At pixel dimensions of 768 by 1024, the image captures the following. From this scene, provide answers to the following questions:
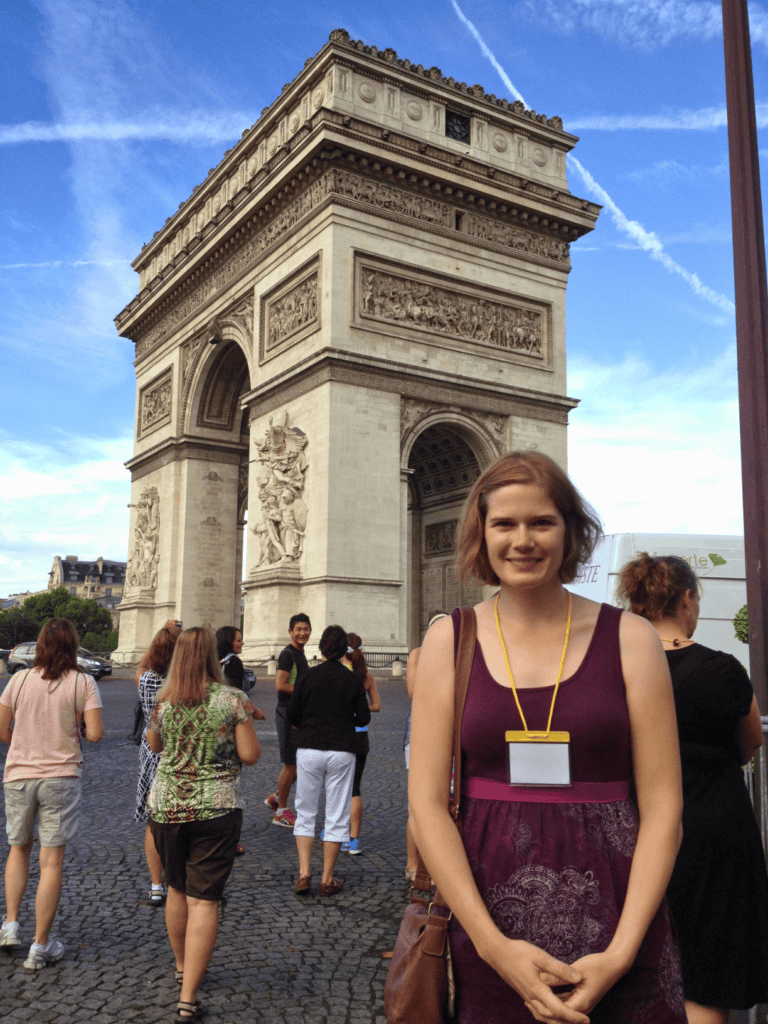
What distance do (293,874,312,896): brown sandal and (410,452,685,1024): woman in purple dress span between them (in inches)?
144

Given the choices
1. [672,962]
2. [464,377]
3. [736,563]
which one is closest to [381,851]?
[672,962]

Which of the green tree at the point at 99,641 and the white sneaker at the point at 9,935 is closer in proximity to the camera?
the white sneaker at the point at 9,935

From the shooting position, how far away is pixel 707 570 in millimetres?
18000

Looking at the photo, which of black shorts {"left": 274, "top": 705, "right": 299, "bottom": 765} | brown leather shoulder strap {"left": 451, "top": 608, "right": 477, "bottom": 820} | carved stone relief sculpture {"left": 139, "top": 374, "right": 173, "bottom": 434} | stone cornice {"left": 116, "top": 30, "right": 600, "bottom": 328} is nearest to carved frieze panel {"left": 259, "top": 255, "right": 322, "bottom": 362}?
stone cornice {"left": 116, "top": 30, "right": 600, "bottom": 328}

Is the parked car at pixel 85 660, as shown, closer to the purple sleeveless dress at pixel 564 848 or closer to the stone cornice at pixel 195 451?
the stone cornice at pixel 195 451

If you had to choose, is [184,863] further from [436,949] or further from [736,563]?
[736,563]

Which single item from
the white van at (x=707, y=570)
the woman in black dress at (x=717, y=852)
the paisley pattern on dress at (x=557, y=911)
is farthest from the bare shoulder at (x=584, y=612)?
the white van at (x=707, y=570)

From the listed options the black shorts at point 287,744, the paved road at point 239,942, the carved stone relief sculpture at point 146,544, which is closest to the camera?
the paved road at point 239,942

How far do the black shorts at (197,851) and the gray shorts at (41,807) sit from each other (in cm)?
85

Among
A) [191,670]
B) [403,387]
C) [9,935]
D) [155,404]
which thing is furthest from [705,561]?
[155,404]

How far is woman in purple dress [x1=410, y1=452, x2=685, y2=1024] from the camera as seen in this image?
157cm

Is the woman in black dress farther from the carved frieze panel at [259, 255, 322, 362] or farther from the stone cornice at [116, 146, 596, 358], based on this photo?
the stone cornice at [116, 146, 596, 358]

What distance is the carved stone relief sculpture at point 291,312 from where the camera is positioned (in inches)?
898

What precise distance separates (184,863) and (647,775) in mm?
2477
